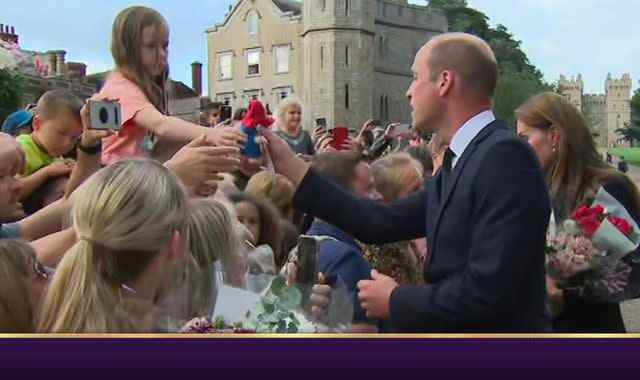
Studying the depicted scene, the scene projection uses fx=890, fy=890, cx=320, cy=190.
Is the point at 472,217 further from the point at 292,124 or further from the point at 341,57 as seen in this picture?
the point at 341,57

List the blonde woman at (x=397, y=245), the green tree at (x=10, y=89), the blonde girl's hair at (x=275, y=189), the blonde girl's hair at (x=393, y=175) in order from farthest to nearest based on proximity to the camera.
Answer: the green tree at (x=10, y=89)
the blonde girl's hair at (x=393, y=175)
the blonde girl's hair at (x=275, y=189)
the blonde woman at (x=397, y=245)

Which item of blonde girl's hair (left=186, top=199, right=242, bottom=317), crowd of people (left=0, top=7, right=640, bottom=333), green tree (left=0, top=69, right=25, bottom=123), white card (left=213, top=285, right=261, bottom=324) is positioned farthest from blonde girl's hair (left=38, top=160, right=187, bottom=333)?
green tree (left=0, top=69, right=25, bottom=123)

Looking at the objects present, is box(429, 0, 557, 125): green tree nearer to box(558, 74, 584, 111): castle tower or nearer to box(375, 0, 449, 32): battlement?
box(558, 74, 584, 111): castle tower

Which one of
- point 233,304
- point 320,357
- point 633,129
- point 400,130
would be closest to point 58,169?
point 233,304

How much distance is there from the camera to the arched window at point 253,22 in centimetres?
1379

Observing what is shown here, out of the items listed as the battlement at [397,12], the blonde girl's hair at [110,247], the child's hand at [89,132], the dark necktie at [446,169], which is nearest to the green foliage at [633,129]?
the dark necktie at [446,169]

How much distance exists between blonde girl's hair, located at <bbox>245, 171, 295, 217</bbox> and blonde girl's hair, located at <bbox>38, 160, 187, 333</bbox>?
2.41 meters

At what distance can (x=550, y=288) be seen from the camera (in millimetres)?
3889

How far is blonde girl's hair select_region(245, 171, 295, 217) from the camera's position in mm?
4867

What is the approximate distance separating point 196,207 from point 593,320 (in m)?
2.08

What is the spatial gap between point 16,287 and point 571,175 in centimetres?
269

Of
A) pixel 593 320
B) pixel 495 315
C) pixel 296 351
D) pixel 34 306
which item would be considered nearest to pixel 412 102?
pixel 495 315

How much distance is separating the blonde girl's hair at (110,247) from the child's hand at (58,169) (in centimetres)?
A: 213

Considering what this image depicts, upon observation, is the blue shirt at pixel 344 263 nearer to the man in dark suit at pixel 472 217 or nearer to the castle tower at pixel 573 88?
the man in dark suit at pixel 472 217
